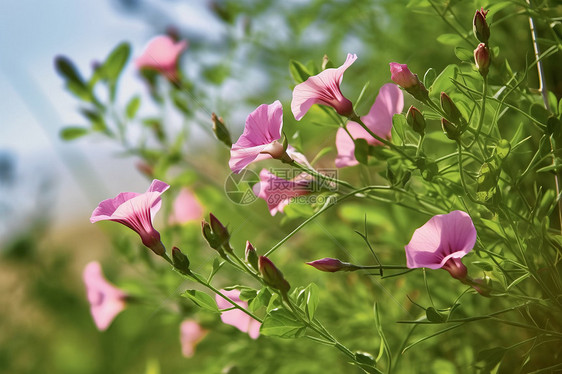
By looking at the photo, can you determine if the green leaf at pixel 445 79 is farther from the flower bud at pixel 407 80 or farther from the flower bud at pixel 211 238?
the flower bud at pixel 211 238

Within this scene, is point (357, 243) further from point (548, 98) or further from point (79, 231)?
point (79, 231)

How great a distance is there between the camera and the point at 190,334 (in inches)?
25.5

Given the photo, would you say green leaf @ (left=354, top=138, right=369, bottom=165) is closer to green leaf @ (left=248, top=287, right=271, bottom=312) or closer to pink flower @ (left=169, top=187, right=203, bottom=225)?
green leaf @ (left=248, top=287, right=271, bottom=312)

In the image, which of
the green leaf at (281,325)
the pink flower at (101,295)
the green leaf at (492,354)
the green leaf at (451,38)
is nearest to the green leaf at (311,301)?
the green leaf at (281,325)

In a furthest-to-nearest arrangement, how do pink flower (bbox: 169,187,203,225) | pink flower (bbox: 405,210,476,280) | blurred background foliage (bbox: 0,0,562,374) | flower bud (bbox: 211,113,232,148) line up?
pink flower (bbox: 169,187,203,225)
blurred background foliage (bbox: 0,0,562,374)
flower bud (bbox: 211,113,232,148)
pink flower (bbox: 405,210,476,280)

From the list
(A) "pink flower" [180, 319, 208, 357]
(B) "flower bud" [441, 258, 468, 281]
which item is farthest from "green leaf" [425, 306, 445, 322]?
(A) "pink flower" [180, 319, 208, 357]

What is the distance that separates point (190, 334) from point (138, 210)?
0.33 m

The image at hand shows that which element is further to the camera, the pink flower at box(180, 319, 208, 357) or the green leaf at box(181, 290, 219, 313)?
the pink flower at box(180, 319, 208, 357)

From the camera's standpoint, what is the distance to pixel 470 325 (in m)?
0.56

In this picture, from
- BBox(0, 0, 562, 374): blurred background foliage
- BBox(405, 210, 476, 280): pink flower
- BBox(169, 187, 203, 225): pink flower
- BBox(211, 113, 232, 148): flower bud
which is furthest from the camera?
BBox(169, 187, 203, 225): pink flower

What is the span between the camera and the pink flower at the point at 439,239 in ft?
0.99

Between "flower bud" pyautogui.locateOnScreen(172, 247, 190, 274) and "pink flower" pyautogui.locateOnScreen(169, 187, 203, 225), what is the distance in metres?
0.36

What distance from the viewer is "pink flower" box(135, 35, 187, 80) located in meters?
0.63

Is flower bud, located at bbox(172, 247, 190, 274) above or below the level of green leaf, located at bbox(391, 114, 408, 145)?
below
